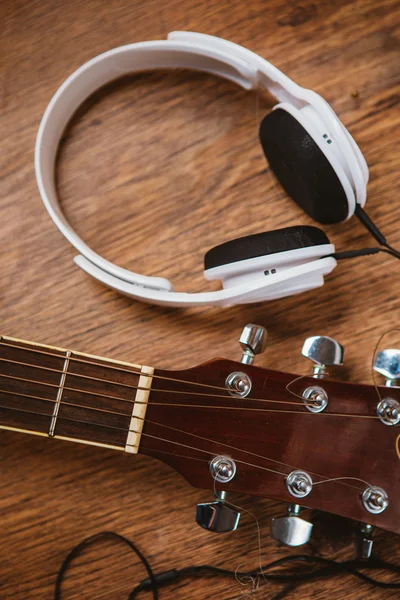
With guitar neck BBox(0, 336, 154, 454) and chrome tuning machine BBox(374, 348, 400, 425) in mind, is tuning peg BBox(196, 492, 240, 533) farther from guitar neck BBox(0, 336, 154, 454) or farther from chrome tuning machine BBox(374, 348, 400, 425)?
chrome tuning machine BBox(374, 348, 400, 425)

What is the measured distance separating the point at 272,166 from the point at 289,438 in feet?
1.19

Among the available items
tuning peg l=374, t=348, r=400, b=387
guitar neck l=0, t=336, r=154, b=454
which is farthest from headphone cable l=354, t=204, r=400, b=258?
guitar neck l=0, t=336, r=154, b=454

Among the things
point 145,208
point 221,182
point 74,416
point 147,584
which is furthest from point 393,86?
point 147,584

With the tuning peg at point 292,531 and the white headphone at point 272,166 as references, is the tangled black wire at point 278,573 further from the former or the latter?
the white headphone at point 272,166

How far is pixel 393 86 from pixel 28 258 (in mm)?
564

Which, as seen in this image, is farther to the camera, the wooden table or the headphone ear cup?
the wooden table

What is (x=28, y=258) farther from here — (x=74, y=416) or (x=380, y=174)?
(x=380, y=174)

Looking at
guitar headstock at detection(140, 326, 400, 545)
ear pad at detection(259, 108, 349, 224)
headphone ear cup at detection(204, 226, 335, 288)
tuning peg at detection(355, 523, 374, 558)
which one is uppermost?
ear pad at detection(259, 108, 349, 224)

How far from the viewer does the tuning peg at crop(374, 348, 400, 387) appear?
0.73 meters

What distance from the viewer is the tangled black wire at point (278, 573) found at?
31.1 inches

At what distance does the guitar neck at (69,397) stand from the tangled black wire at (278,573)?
7.2 inches

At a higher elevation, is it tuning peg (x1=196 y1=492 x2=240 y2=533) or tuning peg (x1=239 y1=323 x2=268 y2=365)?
tuning peg (x1=239 y1=323 x2=268 y2=365)

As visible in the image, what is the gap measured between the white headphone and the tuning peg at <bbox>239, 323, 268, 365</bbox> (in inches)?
1.5

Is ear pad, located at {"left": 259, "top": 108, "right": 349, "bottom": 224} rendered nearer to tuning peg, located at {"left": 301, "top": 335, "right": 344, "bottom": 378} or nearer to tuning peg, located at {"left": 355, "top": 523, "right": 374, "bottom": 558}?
tuning peg, located at {"left": 301, "top": 335, "right": 344, "bottom": 378}
